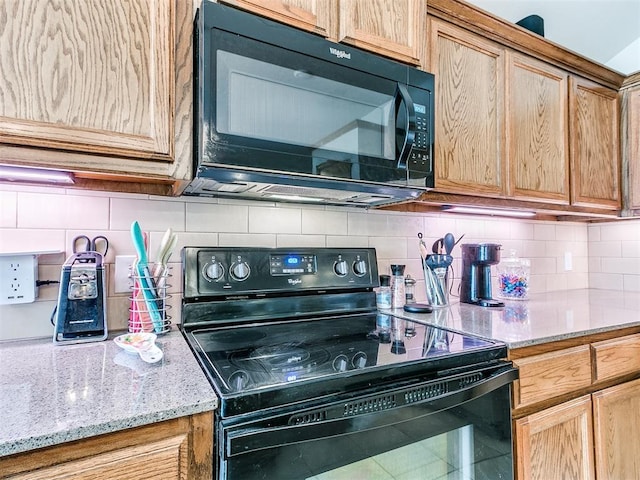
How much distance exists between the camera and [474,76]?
146 centimetres

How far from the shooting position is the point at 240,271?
1.21 meters

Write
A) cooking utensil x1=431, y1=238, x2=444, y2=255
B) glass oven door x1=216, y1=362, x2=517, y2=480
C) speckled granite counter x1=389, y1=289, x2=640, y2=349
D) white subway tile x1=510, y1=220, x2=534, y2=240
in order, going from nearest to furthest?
glass oven door x1=216, y1=362, x2=517, y2=480
speckled granite counter x1=389, y1=289, x2=640, y2=349
cooking utensil x1=431, y1=238, x2=444, y2=255
white subway tile x1=510, y1=220, x2=534, y2=240

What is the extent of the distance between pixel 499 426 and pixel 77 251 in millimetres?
1289

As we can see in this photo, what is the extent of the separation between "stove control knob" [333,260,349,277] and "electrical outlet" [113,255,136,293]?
689mm

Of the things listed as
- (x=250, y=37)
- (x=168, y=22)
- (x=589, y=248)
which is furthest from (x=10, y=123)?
(x=589, y=248)

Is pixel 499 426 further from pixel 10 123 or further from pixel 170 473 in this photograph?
pixel 10 123

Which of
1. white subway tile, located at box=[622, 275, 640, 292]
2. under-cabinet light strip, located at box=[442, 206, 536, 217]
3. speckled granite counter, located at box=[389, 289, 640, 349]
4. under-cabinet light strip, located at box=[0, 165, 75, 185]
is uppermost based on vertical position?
under-cabinet light strip, located at box=[0, 165, 75, 185]

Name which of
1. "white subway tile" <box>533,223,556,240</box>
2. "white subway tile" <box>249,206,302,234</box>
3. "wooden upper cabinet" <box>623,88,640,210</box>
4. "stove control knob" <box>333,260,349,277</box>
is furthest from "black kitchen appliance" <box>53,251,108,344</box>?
"wooden upper cabinet" <box>623,88,640,210</box>

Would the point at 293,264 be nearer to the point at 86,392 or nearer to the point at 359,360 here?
the point at 359,360

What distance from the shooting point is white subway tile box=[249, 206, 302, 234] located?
4.43ft

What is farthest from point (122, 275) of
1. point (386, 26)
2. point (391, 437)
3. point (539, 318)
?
point (539, 318)

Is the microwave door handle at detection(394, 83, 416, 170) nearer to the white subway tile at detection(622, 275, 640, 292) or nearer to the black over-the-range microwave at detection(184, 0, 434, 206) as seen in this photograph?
the black over-the-range microwave at detection(184, 0, 434, 206)

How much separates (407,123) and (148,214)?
2.86 ft

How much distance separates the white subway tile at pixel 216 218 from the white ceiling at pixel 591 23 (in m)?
1.59
